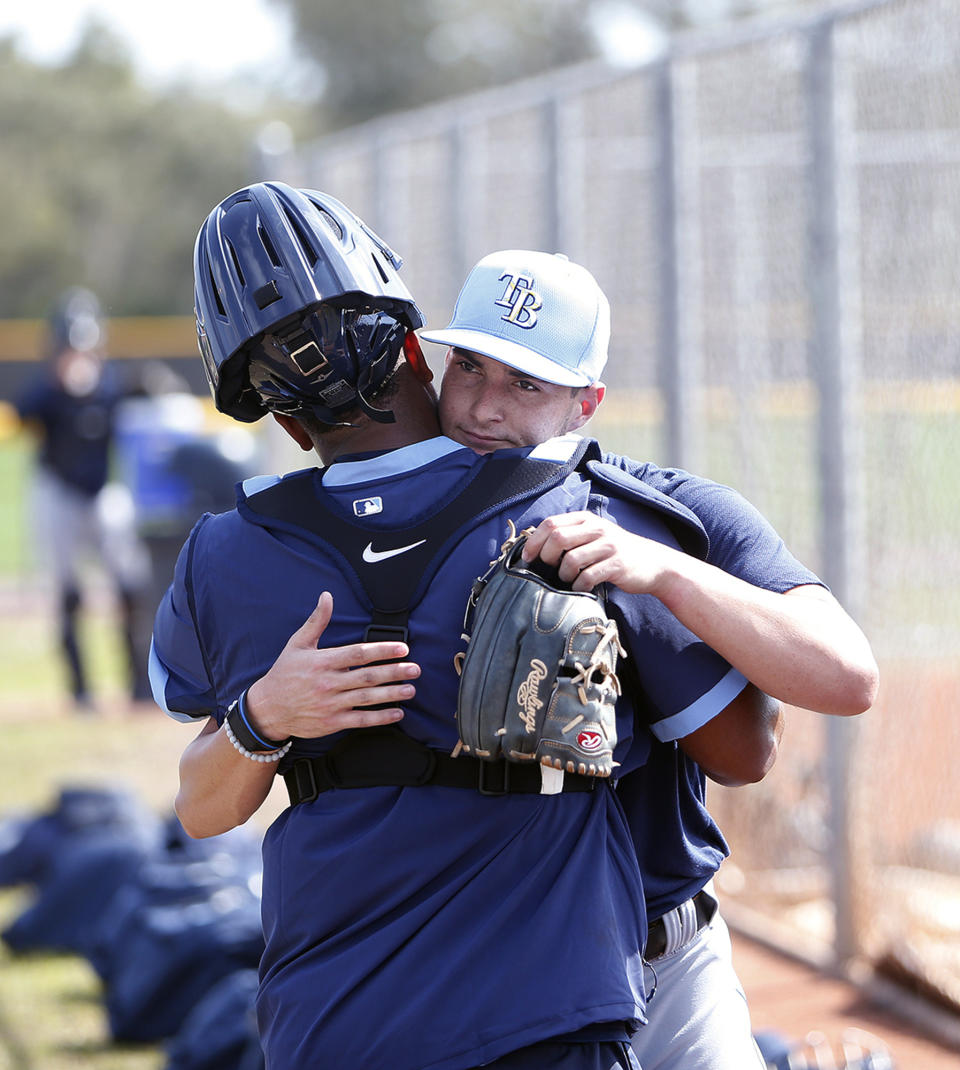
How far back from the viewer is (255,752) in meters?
1.96

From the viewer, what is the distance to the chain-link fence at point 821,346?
454 cm

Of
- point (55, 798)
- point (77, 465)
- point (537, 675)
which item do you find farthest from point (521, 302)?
point (77, 465)

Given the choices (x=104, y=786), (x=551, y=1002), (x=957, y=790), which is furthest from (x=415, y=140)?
(x=551, y=1002)

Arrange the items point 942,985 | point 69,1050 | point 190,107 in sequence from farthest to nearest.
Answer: point 190,107 → point 69,1050 → point 942,985

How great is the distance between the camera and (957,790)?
459 centimetres

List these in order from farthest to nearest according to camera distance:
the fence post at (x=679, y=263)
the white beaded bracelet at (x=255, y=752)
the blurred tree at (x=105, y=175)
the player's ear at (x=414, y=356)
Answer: the blurred tree at (x=105, y=175) → the fence post at (x=679, y=263) → the player's ear at (x=414, y=356) → the white beaded bracelet at (x=255, y=752)

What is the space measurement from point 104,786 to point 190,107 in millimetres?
62294

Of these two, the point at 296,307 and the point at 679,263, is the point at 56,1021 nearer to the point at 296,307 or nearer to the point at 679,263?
the point at 679,263

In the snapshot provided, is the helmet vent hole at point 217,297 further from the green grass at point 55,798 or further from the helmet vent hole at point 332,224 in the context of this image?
the green grass at point 55,798

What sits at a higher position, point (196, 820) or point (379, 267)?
point (379, 267)

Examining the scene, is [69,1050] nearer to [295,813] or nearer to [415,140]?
[295,813]

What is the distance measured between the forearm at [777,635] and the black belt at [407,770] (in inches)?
10.2

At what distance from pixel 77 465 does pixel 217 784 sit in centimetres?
897

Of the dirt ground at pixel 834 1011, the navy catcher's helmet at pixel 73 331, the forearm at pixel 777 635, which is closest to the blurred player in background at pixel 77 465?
the navy catcher's helmet at pixel 73 331
